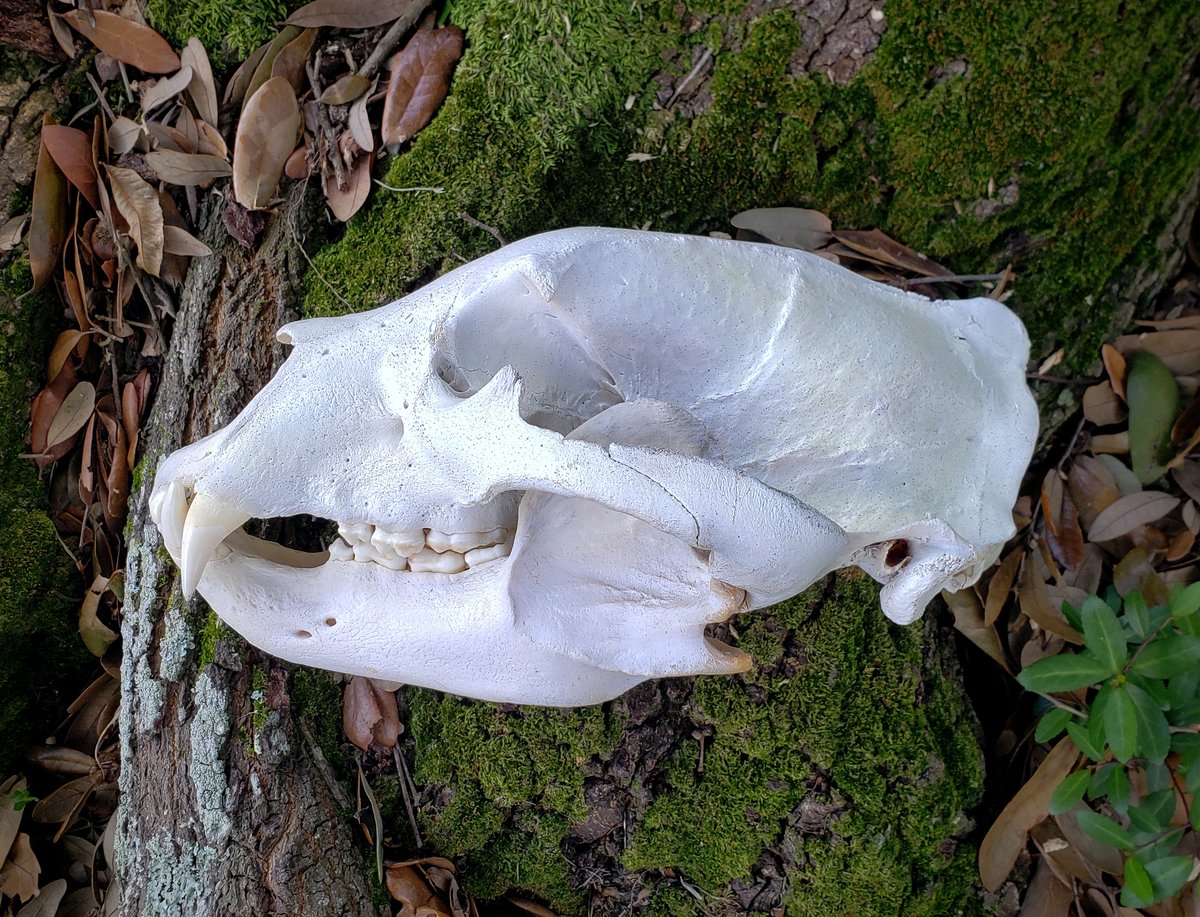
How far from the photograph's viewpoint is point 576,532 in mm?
1075

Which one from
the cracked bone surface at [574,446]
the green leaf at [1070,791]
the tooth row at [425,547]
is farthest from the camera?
the green leaf at [1070,791]

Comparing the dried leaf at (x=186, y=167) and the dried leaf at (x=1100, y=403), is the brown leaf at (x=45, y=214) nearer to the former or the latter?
the dried leaf at (x=186, y=167)

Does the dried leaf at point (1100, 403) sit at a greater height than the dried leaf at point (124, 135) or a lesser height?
lesser

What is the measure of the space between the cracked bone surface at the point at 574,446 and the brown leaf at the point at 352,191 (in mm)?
557

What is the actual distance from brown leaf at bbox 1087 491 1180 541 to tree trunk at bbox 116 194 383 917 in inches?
63.5

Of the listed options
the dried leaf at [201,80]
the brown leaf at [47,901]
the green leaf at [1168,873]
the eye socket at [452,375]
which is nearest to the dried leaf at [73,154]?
the dried leaf at [201,80]

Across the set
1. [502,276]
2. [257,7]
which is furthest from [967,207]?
[257,7]

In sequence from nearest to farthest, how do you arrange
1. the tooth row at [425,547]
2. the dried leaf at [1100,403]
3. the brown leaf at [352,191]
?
1. the tooth row at [425,547]
2. the brown leaf at [352,191]
3. the dried leaf at [1100,403]

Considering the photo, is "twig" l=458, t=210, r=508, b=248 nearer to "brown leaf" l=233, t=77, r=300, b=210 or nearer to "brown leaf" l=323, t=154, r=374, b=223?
"brown leaf" l=323, t=154, r=374, b=223

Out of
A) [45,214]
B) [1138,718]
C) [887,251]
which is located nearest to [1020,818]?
[1138,718]

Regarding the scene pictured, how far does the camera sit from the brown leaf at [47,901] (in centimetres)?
173

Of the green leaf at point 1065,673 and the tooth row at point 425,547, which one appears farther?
the green leaf at point 1065,673

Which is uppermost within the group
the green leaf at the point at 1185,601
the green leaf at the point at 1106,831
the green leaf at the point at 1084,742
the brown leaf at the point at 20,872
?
the green leaf at the point at 1185,601

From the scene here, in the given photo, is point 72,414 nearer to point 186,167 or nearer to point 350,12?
point 186,167
